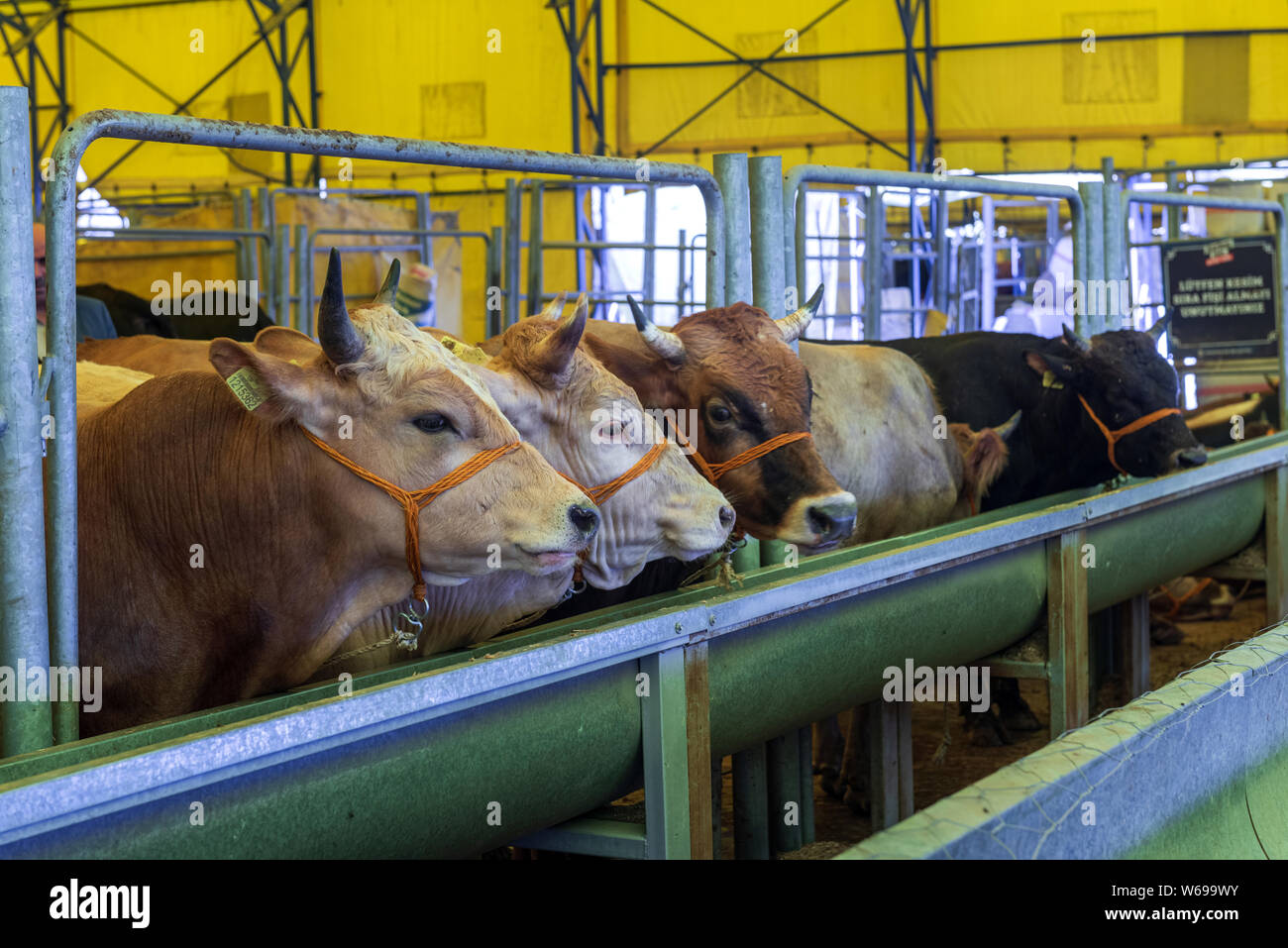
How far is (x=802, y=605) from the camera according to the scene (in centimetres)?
292

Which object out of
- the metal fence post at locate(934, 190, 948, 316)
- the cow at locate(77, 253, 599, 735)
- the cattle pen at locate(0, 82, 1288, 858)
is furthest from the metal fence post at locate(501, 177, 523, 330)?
the cow at locate(77, 253, 599, 735)

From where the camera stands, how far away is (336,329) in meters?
2.60

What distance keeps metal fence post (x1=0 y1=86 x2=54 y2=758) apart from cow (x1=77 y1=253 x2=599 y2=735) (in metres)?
0.47

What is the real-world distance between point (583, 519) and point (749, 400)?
1246mm

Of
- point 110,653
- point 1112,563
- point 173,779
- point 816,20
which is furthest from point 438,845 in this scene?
point 816,20

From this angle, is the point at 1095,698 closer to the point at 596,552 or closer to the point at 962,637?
the point at 962,637

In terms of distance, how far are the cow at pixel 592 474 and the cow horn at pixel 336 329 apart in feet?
1.82

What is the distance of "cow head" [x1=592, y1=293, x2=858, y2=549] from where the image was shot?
367cm

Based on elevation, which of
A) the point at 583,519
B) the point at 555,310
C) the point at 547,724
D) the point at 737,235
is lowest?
the point at 547,724

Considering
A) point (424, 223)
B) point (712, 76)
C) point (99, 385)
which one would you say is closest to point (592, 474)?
point (99, 385)

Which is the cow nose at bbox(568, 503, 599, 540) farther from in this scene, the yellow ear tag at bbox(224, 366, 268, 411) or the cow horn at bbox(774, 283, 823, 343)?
the cow horn at bbox(774, 283, 823, 343)

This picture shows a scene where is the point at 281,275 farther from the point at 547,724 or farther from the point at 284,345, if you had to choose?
the point at 547,724

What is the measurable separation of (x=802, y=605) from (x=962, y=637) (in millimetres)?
902

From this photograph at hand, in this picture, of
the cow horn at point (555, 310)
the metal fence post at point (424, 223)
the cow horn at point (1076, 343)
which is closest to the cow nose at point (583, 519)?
the cow horn at point (555, 310)
